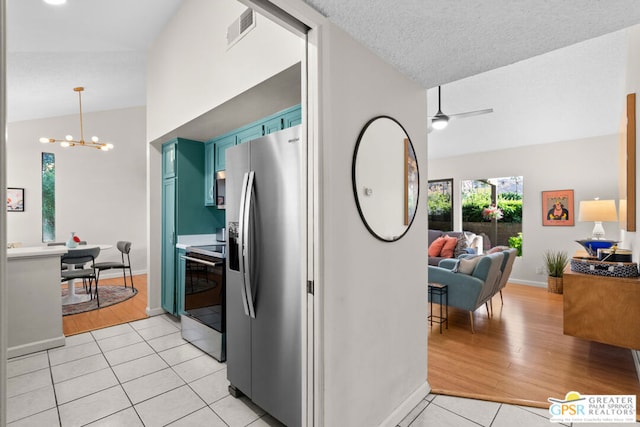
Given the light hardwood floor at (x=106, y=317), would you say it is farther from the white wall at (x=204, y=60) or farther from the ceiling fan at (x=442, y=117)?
the ceiling fan at (x=442, y=117)

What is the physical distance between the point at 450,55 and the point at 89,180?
680cm

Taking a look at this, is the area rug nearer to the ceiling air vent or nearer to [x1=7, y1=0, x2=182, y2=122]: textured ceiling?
[x1=7, y1=0, x2=182, y2=122]: textured ceiling

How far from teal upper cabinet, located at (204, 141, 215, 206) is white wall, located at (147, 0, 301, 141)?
0.50 metres

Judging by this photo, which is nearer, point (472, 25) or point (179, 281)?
point (472, 25)

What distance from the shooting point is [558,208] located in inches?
209

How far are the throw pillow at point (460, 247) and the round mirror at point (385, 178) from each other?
4.12m

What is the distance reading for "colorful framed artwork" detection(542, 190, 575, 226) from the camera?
5184 mm

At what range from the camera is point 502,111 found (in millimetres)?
4730

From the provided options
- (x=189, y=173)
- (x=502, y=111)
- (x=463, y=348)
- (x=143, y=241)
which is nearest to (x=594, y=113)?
(x=502, y=111)

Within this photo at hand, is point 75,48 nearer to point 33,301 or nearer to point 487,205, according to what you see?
point 33,301

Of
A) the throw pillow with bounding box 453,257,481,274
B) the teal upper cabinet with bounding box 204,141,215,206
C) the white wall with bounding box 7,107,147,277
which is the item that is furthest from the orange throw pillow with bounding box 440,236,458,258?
the white wall with bounding box 7,107,147,277

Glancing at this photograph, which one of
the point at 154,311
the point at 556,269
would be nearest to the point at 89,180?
the point at 154,311

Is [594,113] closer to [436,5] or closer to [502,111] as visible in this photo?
[502,111]

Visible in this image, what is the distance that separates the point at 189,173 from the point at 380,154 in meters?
2.72
